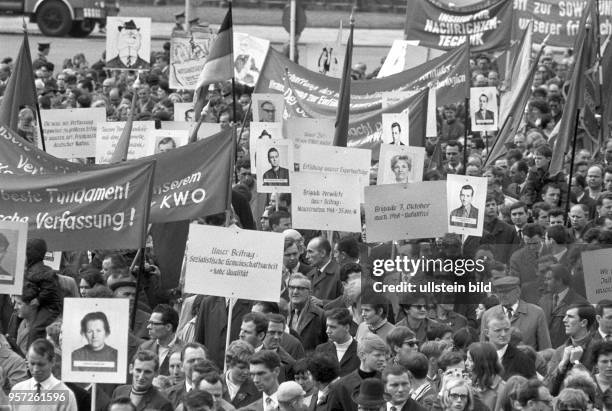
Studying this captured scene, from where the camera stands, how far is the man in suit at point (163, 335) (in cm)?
1171

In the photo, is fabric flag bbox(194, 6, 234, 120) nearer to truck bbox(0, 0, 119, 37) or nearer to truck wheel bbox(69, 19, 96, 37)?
truck bbox(0, 0, 119, 37)

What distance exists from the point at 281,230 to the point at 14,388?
5171mm

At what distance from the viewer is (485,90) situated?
21.2 m

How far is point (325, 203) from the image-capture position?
46.5ft

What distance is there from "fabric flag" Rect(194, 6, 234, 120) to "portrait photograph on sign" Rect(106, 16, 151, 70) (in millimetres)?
8873

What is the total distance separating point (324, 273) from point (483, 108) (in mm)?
7811

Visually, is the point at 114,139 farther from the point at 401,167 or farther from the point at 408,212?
the point at 408,212

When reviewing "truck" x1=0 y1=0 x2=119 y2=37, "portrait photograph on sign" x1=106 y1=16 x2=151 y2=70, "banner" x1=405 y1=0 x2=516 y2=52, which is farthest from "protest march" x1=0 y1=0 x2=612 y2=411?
"truck" x1=0 y1=0 x2=119 y2=37

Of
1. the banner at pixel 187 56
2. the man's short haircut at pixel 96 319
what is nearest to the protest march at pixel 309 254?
the man's short haircut at pixel 96 319

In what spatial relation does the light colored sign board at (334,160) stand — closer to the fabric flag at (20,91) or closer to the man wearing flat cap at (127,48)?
the fabric flag at (20,91)

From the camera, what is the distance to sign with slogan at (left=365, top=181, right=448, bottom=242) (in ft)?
44.7

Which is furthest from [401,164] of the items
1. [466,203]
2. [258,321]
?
[258,321]

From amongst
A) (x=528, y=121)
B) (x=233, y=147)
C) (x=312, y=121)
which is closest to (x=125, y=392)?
(x=233, y=147)

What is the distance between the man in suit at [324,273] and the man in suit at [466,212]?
1240mm
